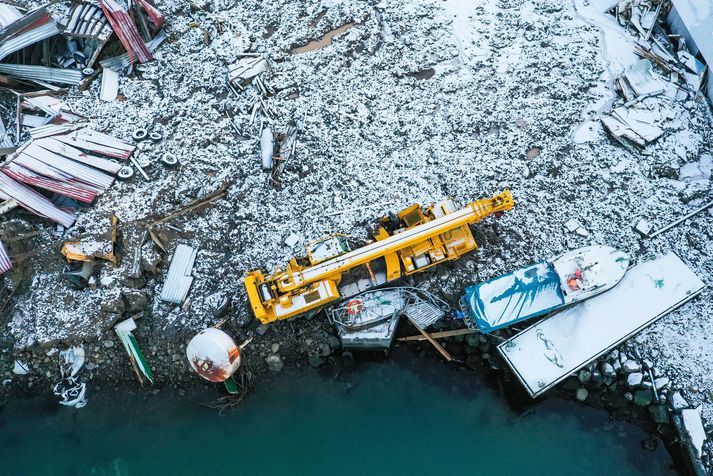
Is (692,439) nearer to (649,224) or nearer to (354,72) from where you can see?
(649,224)

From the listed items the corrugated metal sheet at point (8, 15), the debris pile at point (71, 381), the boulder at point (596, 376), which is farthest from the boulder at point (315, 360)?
the corrugated metal sheet at point (8, 15)

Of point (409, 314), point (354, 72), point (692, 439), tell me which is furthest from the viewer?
point (354, 72)

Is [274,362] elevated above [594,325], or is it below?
below

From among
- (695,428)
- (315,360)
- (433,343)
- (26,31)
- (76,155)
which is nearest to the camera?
(695,428)

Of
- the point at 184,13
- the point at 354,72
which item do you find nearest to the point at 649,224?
the point at 354,72

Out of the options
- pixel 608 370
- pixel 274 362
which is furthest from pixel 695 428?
pixel 274 362

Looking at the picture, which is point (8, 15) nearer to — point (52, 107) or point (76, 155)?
point (52, 107)

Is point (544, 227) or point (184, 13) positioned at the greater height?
point (184, 13)
